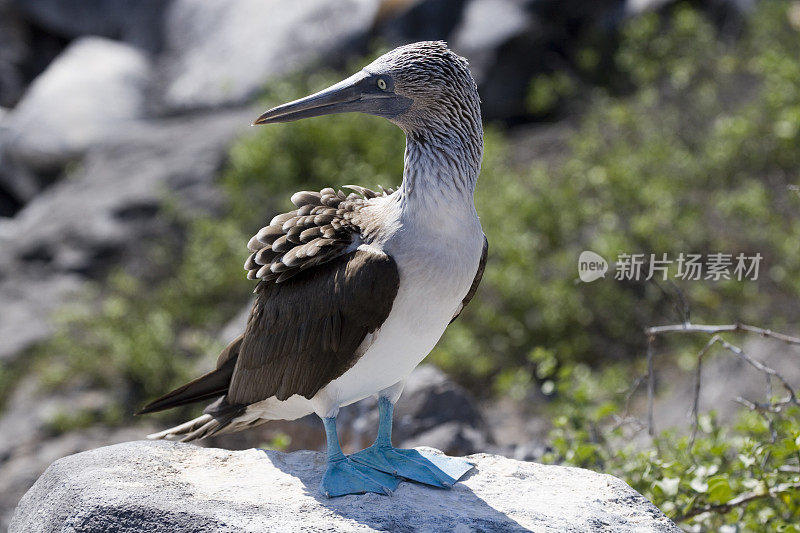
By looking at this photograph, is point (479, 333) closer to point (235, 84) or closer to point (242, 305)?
point (242, 305)

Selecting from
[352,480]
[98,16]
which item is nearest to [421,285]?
[352,480]

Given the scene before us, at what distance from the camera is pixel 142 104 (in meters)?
13.1

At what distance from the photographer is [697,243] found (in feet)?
27.2

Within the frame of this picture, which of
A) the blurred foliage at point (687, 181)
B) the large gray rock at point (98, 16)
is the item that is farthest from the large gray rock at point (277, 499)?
the large gray rock at point (98, 16)

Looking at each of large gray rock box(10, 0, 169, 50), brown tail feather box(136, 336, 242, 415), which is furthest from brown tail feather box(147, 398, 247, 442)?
large gray rock box(10, 0, 169, 50)

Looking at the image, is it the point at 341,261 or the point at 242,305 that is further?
the point at 242,305

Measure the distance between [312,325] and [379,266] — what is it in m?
0.43

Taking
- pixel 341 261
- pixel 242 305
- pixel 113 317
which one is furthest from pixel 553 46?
pixel 341 261

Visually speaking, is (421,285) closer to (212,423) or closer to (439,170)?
(439,170)

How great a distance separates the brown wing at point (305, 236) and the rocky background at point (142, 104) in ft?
10.6

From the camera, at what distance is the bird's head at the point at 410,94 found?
355 centimetres

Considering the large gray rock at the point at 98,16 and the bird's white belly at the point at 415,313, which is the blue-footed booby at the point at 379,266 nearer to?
the bird's white belly at the point at 415,313

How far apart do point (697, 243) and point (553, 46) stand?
4.72 meters

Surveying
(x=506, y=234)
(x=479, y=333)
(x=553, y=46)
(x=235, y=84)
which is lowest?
(x=479, y=333)
